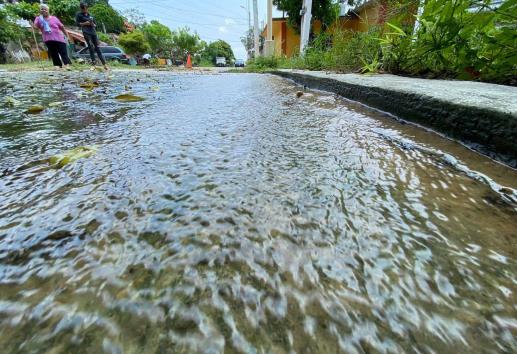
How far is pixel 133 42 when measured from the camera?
80.5 ft

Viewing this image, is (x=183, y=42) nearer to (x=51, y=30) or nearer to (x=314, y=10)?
(x=314, y=10)

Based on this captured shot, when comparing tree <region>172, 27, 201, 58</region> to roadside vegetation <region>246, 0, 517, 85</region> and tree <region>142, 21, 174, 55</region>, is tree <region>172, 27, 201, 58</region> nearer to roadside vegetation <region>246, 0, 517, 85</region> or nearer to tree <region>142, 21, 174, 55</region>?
tree <region>142, 21, 174, 55</region>

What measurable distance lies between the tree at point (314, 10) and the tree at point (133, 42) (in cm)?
1462

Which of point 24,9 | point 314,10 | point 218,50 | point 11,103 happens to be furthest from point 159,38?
point 11,103

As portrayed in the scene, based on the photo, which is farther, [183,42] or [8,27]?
[183,42]

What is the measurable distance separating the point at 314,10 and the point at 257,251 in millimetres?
18312

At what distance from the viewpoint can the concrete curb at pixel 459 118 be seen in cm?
98

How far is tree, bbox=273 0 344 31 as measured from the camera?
1533cm

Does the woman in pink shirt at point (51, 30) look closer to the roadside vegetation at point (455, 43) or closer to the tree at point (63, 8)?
the roadside vegetation at point (455, 43)

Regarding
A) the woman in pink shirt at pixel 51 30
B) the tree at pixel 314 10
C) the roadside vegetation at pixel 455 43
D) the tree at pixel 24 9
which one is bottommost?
the roadside vegetation at pixel 455 43

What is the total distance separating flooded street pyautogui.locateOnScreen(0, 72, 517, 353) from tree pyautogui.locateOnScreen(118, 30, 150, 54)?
28.3 metres

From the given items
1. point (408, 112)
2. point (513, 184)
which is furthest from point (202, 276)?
point (408, 112)

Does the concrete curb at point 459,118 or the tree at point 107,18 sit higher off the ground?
the tree at point 107,18

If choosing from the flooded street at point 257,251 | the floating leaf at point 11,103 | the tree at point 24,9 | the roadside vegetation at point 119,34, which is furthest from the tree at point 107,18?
the flooded street at point 257,251
